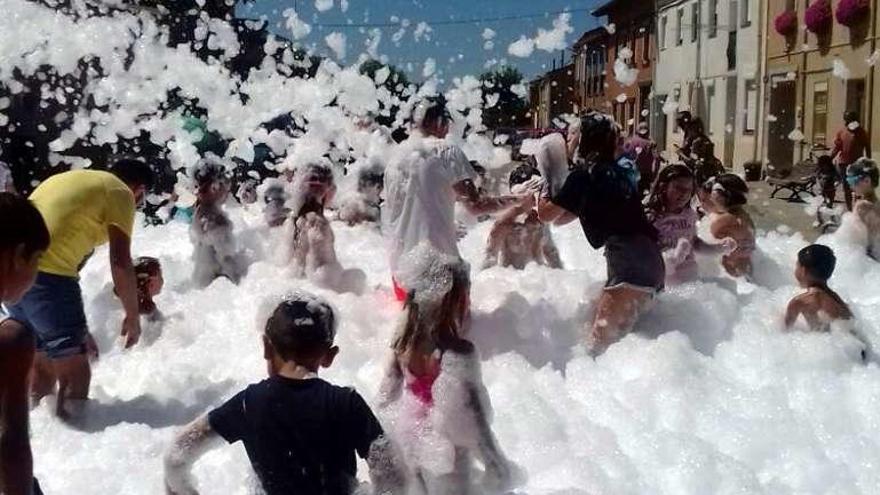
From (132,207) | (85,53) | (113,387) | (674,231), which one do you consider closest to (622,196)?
(674,231)

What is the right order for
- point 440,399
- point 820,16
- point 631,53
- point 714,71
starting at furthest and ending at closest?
point 631,53
point 714,71
point 820,16
point 440,399

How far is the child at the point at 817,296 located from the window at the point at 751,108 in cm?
2354

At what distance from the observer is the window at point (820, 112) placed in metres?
23.7

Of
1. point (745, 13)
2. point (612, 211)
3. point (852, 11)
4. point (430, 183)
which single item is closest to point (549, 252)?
point (612, 211)

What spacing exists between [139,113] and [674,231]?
9.54 m

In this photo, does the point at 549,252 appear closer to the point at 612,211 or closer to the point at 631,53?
the point at 612,211

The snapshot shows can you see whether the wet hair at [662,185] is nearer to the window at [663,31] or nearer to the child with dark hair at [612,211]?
the child with dark hair at [612,211]

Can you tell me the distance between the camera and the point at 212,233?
7043 mm

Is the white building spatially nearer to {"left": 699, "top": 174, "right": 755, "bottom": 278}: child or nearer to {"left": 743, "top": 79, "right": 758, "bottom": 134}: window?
→ {"left": 743, "top": 79, "right": 758, "bottom": 134}: window

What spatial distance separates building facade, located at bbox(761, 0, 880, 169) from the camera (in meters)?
21.5

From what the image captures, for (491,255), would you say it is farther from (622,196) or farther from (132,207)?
(132,207)

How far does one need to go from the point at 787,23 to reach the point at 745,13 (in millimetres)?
3421

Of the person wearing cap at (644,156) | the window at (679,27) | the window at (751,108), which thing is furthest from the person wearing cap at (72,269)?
the window at (679,27)

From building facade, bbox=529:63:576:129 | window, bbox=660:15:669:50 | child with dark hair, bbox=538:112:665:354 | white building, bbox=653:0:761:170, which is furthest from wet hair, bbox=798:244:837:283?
building facade, bbox=529:63:576:129
